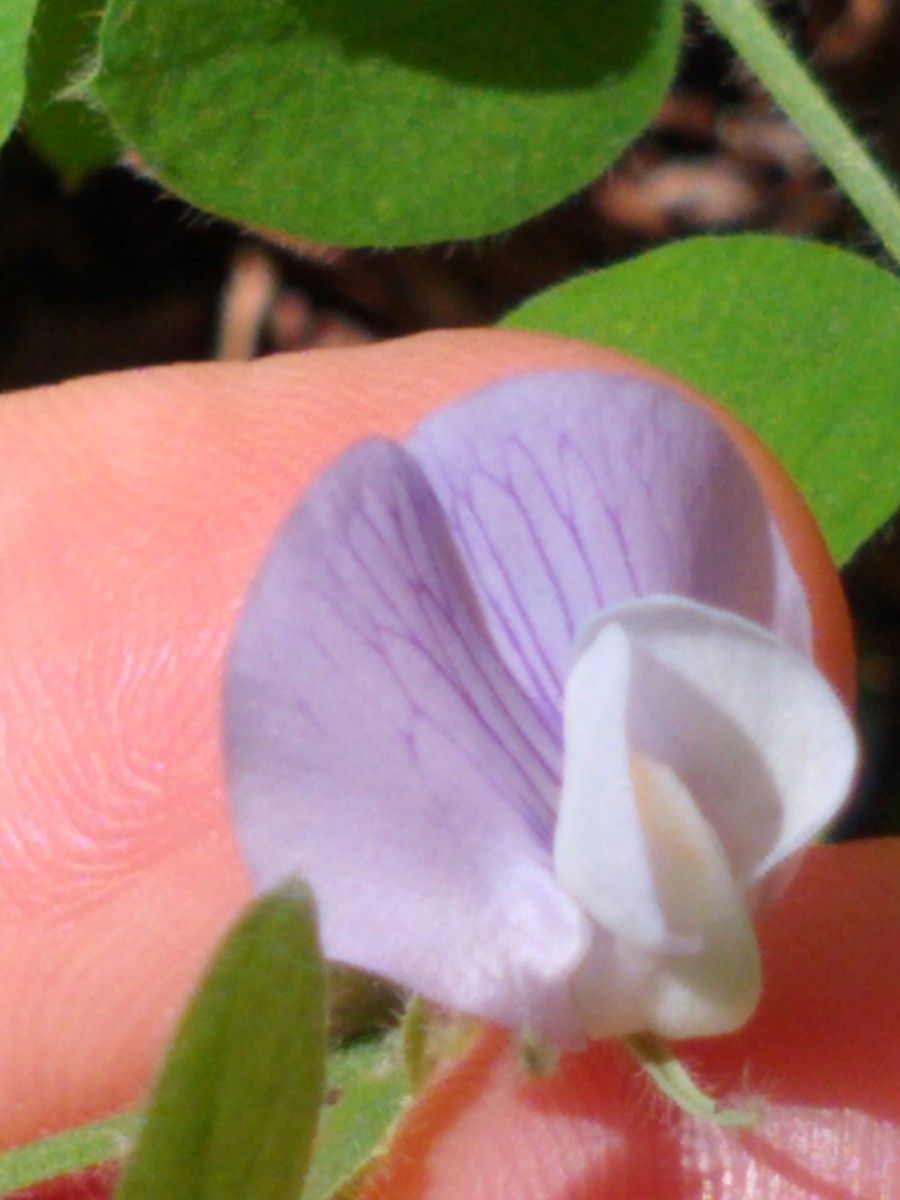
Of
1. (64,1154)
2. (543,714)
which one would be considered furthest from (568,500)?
(64,1154)

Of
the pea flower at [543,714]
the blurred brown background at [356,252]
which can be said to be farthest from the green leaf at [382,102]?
the blurred brown background at [356,252]

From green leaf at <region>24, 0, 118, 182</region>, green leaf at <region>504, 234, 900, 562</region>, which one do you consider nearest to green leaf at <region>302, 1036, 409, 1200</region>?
green leaf at <region>504, 234, 900, 562</region>

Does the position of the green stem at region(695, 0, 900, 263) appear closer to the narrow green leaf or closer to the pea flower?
the pea flower

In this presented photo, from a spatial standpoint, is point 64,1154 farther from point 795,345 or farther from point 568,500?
point 795,345

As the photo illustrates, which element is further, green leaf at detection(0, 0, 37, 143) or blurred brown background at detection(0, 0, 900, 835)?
blurred brown background at detection(0, 0, 900, 835)

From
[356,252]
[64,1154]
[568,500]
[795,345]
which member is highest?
[568,500]

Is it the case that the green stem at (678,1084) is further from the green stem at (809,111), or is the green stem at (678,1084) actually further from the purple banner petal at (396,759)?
the green stem at (809,111)
